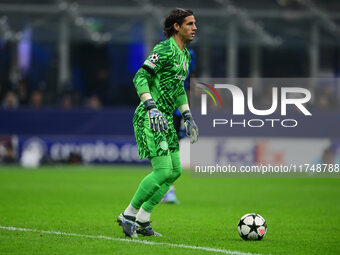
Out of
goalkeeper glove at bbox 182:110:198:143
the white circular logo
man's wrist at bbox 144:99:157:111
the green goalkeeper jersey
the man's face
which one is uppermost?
the man's face

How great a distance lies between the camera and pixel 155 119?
7.71 metres

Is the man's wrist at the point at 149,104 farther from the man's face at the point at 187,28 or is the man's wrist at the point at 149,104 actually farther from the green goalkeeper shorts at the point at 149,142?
the man's face at the point at 187,28

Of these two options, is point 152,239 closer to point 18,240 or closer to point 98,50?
point 18,240

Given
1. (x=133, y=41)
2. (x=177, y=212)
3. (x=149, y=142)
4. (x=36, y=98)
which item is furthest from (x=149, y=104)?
(x=133, y=41)

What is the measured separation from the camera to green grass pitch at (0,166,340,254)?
7684mm

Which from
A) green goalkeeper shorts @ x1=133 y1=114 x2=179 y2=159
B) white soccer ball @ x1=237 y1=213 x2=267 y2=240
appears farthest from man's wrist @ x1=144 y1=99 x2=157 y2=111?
white soccer ball @ x1=237 y1=213 x2=267 y2=240

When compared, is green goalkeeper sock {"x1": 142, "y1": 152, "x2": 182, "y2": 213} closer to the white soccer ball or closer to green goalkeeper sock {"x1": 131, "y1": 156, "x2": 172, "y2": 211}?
green goalkeeper sock {"x1": 131, "y1": 156, "x2": 172, "y2": 211}

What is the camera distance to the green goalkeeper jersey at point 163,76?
795 cm

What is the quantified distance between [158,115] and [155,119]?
0.05 metres

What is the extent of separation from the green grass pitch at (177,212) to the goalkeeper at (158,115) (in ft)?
1.13

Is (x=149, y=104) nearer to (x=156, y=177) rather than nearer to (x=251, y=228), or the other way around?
(x=156, y=177)

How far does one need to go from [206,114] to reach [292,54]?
4.91 metres

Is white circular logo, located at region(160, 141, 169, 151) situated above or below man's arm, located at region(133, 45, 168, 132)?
below

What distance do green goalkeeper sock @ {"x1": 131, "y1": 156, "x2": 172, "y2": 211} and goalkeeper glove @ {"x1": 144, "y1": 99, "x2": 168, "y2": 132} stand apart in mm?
401
